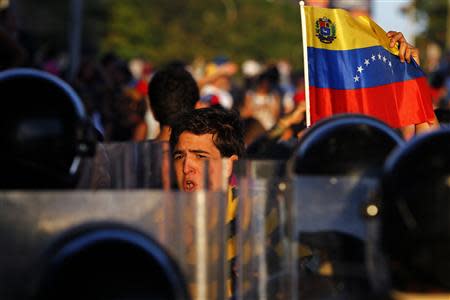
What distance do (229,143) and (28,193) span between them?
2428mm

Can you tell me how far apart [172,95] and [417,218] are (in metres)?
6.23

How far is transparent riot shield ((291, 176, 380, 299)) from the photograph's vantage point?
2.85 meters

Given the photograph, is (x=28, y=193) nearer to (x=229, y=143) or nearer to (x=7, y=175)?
(x=7, y=175)

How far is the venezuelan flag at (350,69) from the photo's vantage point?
519 cm

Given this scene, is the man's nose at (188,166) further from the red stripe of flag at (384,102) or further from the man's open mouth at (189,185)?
the red stripe of flag at (384,102)

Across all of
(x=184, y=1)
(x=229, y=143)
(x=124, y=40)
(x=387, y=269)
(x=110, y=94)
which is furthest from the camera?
(x=184, y=1)

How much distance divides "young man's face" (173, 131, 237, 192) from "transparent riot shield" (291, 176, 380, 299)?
201 mm

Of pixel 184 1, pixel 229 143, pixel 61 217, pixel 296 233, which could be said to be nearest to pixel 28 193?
pixel 61 217

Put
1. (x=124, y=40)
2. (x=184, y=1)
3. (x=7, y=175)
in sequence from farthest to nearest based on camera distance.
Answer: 1. (x=184, y=1)
2. (x=124, y=40)
3. (x=7, y=175)

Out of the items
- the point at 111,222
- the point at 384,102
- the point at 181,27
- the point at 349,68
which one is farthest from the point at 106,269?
the point at 181,27

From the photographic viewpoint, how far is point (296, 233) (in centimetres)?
287

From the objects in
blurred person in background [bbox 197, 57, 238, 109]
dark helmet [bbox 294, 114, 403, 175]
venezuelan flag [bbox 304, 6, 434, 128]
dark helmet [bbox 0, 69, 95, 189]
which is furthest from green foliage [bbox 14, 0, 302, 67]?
dark helmet [bbox 294, 114, 403, 175]

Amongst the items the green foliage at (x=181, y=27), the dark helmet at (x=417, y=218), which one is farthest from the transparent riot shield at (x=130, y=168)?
the green foliage at (x=181, y=27)

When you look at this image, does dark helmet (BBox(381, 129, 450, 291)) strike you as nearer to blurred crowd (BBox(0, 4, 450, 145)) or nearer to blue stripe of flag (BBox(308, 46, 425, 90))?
blue stripe of flag (BBox(308, 46, 425, 90))
